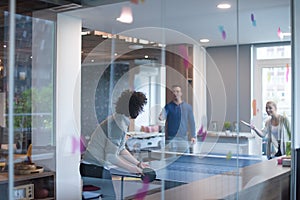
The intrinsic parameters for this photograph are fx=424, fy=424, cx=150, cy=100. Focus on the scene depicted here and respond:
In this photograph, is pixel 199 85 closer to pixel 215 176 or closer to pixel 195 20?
pixel 195 20

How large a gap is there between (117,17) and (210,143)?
1.65 meters

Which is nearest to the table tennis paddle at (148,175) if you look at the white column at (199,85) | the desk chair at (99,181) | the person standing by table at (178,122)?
the desk chair at (99,181)

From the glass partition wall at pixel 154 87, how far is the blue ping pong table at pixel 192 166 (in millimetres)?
12

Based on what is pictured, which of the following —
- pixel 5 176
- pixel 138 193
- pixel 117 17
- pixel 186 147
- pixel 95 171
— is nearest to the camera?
pixel 5 176

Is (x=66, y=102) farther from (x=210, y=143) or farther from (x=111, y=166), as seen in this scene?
(x=210, y=143)

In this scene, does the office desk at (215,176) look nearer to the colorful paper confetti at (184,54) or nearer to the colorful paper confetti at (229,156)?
the colorful paper confetti at (229,156)

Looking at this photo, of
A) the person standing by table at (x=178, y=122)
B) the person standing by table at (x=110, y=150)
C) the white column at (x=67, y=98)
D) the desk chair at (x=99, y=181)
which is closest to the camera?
the person standing by table at (x=110, y=150)

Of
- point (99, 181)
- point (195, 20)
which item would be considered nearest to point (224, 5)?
point (195, 20)

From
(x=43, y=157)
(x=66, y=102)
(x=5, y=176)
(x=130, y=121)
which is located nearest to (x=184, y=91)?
(x=130, y=121)

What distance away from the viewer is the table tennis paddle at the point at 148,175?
3601 millimetres

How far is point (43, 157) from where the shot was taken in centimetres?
356

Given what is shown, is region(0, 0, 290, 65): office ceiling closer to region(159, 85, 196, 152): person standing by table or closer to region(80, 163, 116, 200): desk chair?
Result: region(159, 85, 196, 152): person standing by table

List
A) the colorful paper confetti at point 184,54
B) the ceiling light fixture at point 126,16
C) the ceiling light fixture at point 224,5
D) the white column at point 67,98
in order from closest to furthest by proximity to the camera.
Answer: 1. the white column at point 67,98
2. the ceiling light fixture at point 224,5
3. the ceiling light fixture at point 126,16
4. the colorful paper confetti at point 184,54

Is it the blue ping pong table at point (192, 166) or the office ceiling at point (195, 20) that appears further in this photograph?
the office ceiling at point (195, 20)
